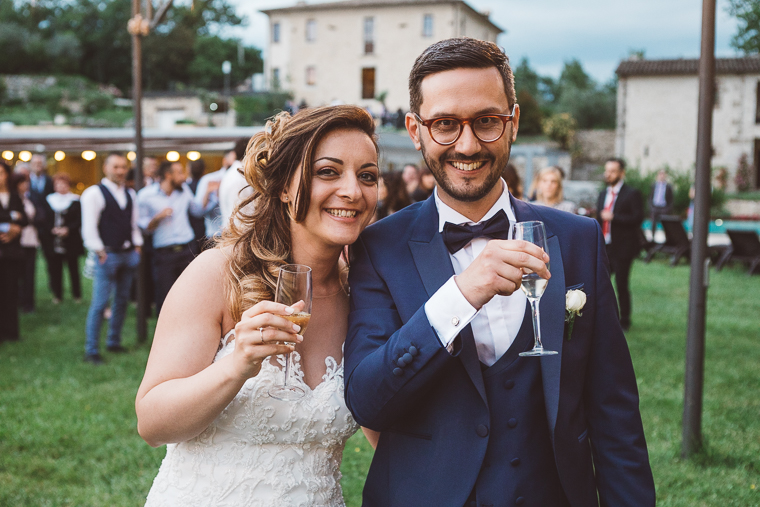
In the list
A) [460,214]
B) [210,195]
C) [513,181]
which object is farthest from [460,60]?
[210,195]

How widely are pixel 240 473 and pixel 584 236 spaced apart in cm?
140

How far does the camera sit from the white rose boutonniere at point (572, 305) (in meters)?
1.85

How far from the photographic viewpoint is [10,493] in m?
4.21

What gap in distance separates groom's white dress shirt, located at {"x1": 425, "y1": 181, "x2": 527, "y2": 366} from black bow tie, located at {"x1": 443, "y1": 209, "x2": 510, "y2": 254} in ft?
0.10

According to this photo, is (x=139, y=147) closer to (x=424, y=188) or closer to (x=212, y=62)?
(x=424, y=188)

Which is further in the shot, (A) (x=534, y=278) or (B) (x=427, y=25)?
(B) (x=427, y=25)

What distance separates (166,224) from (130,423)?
3.34 meters

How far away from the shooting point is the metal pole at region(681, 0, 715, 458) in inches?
168

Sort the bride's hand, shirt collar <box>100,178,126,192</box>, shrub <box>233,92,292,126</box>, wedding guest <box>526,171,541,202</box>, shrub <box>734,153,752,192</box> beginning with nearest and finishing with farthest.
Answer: the bride's hand < shirt collar <box>100,178,126,192</box> < wedding guest <box>526,171,541,202</box> < shrub <box>734,153,752,192</box> < shrub <box>233,92,292,126</box>

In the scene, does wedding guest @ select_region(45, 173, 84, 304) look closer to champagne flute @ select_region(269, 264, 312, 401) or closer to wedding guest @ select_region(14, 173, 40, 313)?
wedding guest @ select_region(14, 173, 40, 313)

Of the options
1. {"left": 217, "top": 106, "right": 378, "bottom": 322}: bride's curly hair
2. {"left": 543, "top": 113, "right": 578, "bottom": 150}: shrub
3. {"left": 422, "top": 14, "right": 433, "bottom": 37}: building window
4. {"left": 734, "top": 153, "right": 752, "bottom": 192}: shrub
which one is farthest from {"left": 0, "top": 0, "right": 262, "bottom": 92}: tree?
{"left": 217, "top": 106, "right": 378, "bottom": 322}: bride's curly hair

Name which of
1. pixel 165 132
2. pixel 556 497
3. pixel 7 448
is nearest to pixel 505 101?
pixel 556 497

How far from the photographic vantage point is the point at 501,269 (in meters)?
1.62

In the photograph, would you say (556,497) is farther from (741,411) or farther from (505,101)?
(741,411)
